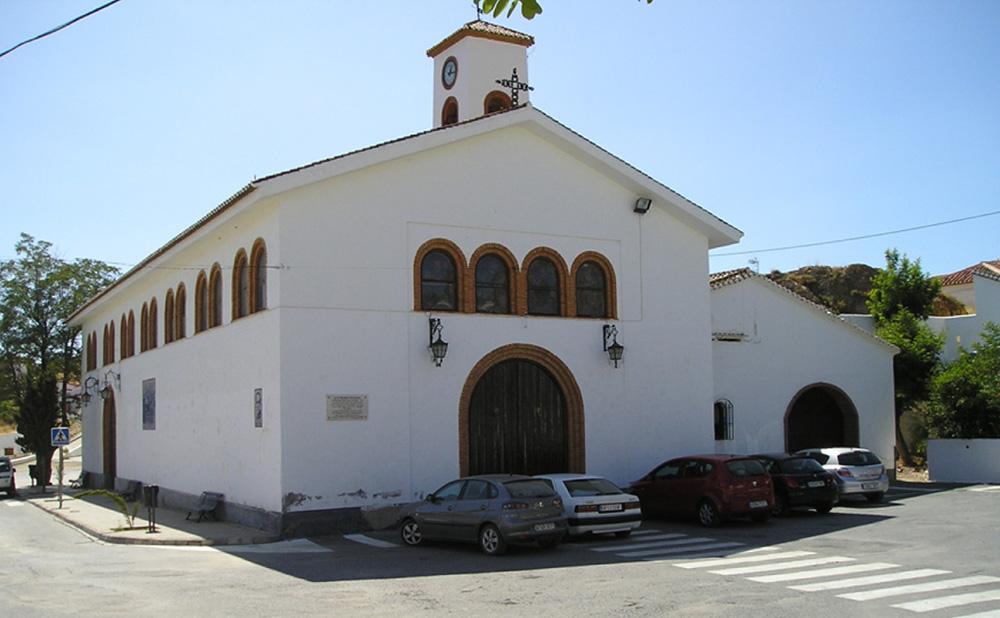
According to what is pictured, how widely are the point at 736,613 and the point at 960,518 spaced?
11134 mm

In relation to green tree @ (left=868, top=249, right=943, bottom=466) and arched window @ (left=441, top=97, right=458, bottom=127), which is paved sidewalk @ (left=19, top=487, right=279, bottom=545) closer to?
arched window @ (left=441, top=97, right=458, bottom=127)

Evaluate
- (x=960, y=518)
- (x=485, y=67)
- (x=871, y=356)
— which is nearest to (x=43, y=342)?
(x=485, y=67)

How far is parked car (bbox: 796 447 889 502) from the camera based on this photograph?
22625 mm

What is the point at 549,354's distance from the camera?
2172 centimetres

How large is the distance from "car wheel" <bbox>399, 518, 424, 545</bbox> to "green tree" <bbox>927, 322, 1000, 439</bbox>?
Result: 1971 cm

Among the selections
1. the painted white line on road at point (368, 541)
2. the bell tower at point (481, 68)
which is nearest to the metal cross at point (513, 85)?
the bell tower at point (481, 68)

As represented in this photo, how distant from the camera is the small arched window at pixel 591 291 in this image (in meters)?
22.6

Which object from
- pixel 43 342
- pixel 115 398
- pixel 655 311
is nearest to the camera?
pixel 655 311

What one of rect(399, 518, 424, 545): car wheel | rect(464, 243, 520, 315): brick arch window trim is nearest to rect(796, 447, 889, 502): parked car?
rect(464, 243, 520, 315): brick arch window trim

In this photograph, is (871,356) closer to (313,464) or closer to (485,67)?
(485,67)

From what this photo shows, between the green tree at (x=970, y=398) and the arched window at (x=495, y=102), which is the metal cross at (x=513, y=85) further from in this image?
the green tree at (x=970, y=398)

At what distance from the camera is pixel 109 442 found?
34375mm

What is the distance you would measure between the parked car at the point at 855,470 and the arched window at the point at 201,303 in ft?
48.5

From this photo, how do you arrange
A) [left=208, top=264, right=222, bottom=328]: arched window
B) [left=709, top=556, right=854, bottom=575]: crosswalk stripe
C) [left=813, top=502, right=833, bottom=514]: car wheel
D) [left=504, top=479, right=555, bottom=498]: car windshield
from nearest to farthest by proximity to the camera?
[left=709, top=556, right=854, bottom=575]: crosswalk stripe < [left=504, top=479, right=555, bottom=498]: car windshield < [left=813, top=502, right=833, bottom=514]: car wheel < [left=208, top=264, right=222, bottom=328]: arched window
